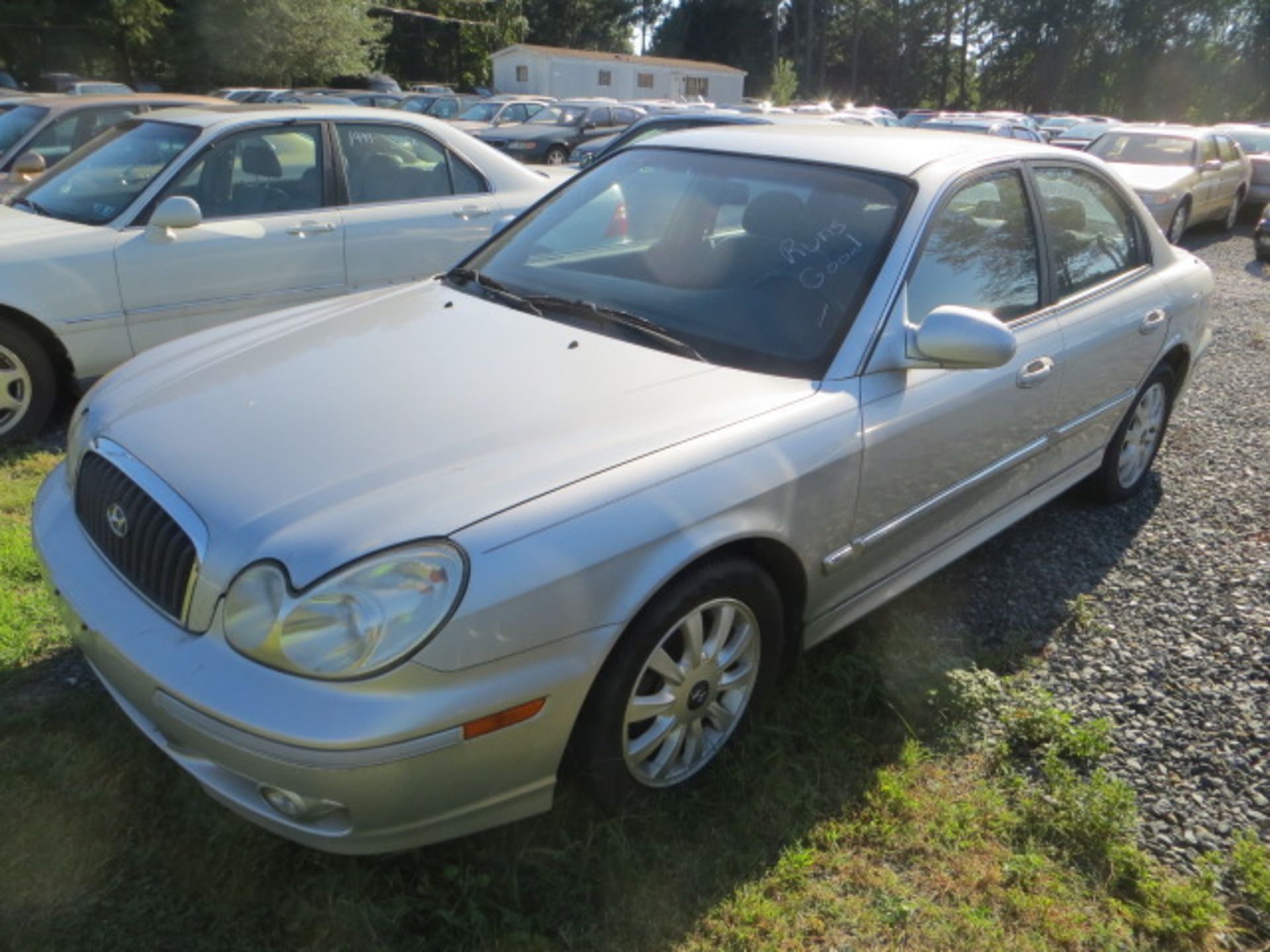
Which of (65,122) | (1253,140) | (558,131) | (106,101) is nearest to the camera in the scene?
(65,122)

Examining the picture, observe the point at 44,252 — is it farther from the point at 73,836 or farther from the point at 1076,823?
the point at 1076,823

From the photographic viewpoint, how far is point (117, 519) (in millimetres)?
2381

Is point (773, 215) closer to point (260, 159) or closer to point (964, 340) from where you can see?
point (964, 340)

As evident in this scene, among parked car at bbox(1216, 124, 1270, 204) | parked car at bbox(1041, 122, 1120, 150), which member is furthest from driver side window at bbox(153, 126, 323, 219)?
parked car at bbox(1216, 124, 1270, 204)

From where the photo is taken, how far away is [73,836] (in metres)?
2.38

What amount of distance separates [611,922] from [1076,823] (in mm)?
1268

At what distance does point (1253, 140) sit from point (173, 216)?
19.0 m

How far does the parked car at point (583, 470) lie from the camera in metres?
2.00

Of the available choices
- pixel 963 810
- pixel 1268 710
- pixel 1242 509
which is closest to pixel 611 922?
pixel 963 810

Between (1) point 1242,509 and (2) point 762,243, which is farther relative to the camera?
(1) point 1242,509

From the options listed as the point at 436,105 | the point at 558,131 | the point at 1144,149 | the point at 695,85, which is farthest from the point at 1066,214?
the point at 695,85

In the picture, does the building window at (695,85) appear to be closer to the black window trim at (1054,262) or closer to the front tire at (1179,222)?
the front tire at (1179,222)

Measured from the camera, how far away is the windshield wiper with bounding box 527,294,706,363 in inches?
112

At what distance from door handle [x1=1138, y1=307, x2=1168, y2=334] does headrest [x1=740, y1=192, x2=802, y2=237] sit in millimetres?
1740
